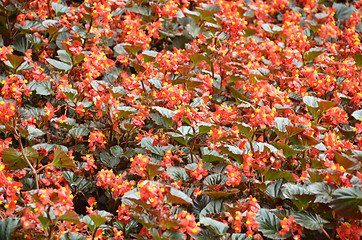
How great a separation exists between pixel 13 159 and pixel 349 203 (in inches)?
45.5

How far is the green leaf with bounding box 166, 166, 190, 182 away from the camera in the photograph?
1.52 meters

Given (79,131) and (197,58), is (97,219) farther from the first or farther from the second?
(197,58)

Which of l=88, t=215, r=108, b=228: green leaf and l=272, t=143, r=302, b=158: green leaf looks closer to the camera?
l=88, t=215, r=108, b=228: green leaf

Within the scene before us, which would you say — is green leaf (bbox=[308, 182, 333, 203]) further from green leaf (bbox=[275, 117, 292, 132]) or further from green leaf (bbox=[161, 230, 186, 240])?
green leaf (bbox=[161, 230, 186, 240])

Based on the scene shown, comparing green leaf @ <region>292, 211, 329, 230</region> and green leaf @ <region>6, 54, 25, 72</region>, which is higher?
green leaf @ <region>6, 54, 25, 72</region>

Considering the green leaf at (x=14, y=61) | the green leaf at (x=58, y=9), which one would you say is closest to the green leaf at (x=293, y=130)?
the green leaf at (x=14, y=61)

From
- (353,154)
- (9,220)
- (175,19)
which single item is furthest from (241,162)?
(175,19)

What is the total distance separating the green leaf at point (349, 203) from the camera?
1198 mm

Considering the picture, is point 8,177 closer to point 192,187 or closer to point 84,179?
point 84,179

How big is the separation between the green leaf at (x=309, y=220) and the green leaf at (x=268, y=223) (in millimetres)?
76

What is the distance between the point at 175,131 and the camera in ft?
5.83

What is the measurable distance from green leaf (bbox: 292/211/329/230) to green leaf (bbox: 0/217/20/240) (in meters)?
0.92

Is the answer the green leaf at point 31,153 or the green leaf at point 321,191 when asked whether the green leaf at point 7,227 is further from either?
the green leaf at point 321,191

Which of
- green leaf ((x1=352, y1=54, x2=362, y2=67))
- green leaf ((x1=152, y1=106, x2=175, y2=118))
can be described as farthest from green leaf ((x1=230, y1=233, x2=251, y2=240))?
green leaf ((x1=352, y1=54, x2=362, y2=67))
